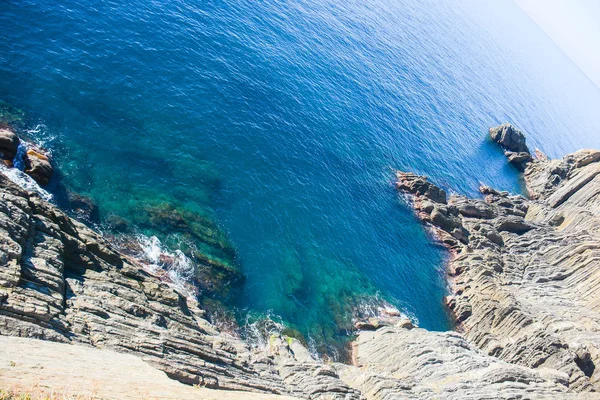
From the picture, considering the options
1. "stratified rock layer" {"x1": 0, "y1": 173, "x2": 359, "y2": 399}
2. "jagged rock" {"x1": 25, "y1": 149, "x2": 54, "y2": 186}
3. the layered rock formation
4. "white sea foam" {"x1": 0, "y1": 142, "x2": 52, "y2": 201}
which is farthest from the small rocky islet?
"jagged rock" {"x1": 25, "y1": 149, "x2": 54, "y2": 186}

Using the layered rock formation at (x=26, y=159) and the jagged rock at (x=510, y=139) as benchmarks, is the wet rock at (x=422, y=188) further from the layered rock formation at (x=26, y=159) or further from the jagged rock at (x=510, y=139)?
the layered rock formation at (x=26, y=159)

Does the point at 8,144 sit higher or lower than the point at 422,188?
lower

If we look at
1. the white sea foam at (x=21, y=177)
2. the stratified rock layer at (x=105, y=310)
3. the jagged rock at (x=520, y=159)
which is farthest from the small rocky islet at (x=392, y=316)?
the jagged rock at (x=520, y=159)

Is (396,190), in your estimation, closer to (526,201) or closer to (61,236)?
(526,201)

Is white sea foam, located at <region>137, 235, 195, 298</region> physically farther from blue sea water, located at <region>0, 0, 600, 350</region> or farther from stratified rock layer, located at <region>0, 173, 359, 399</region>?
stratified rock layer, located at <region>0, 173, 359, 399</region>

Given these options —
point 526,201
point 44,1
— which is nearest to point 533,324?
point 526,201

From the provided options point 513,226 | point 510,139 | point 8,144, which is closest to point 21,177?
point 8,144

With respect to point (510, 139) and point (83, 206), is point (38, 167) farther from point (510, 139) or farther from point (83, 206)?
point (510, 139)
